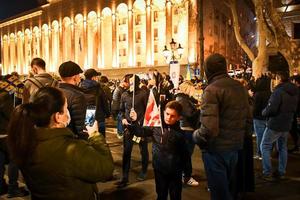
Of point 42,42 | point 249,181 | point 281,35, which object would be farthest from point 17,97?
point 42,42

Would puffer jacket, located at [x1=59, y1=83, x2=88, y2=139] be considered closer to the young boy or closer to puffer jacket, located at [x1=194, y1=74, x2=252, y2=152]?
the young boy

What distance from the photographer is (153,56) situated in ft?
161

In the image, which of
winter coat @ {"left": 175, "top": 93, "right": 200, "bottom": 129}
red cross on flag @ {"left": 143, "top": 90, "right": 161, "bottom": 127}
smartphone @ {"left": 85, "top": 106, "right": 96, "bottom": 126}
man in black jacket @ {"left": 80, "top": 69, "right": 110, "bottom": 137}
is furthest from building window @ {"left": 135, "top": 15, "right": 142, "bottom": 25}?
smartphone @ {"left": 85, "top": 106, "right": 96, "bottom": 126}

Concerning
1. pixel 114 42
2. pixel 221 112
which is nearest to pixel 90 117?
pixel 221 112

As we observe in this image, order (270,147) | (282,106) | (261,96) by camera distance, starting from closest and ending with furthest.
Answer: (282,106)
(270,147)
(261,96)

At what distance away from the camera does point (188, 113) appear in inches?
276

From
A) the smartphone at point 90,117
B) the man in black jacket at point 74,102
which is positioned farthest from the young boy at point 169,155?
the smartphone at point 90,117

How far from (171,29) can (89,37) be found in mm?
16825

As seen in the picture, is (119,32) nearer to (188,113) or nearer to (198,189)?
(188,113)

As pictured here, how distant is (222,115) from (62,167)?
2.49 meters

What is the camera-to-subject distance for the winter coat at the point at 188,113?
7.02m

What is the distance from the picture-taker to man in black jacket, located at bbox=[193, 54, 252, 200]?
4293 mm

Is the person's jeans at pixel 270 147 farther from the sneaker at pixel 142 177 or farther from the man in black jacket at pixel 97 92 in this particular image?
the man in black jacket at pixel 97 92

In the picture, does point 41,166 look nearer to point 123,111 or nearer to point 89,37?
point 123,111
